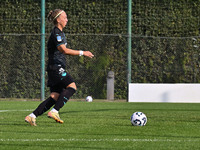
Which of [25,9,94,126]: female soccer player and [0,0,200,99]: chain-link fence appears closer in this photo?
[25,9,94,126]: female soccer player

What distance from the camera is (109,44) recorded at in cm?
1930

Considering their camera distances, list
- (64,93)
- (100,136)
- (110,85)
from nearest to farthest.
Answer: (100,136)
(64,93)
(110,85)

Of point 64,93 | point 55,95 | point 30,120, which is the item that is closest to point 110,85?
point 55,95

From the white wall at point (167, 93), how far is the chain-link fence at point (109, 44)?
1.42 meters

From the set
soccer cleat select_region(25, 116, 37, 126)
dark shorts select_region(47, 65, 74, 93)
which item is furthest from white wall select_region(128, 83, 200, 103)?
soccer cleat select_region(25, 116, 37, 126)

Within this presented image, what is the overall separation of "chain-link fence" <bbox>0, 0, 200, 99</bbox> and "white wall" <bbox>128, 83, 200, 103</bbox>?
1416 mm

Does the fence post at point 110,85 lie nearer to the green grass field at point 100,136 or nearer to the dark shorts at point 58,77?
the green grass field at point 100,136

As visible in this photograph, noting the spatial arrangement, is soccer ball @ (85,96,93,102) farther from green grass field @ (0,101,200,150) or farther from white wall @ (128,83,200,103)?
green grass field @ (0,101,200,150)

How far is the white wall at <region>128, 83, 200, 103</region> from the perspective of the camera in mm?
17312

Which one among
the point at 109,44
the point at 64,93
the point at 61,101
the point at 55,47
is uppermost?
the point at 55,47

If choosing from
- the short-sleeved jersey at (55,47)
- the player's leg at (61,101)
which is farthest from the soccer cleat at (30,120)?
the short-sleeved jersey at (55,47)

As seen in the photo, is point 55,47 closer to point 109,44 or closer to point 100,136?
point 100,136

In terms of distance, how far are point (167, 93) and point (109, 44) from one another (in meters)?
3.34

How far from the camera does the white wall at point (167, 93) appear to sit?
17.3 metres
